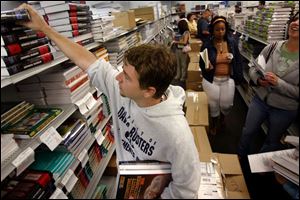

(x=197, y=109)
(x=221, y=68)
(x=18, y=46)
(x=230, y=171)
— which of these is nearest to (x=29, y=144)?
(x=18, y=46)

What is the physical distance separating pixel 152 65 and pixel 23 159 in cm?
71

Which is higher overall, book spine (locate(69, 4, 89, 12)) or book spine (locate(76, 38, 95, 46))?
book spine (locate(69, 4, 89, 12))

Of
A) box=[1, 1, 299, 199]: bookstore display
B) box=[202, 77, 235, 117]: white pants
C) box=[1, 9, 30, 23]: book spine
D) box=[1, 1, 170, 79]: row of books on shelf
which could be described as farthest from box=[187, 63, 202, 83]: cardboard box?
box=[1, 9, 30, 23]: book spine

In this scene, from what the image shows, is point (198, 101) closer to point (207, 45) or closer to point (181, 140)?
point (207, 45)

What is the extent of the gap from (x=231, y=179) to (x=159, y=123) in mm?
536

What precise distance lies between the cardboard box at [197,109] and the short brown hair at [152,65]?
140cm

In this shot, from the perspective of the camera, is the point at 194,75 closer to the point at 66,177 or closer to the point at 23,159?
the point at 66,177

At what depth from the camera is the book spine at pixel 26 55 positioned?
3.21 ft

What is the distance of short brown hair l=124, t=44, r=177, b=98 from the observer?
3.31 feet

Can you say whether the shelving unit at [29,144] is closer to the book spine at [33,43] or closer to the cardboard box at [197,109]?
the book spine at [33,43]

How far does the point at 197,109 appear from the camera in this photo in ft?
8.87

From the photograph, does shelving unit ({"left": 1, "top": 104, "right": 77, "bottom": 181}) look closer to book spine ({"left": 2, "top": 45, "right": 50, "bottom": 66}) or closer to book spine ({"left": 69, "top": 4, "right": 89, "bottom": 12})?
book spine ({"left": 2, "top": 45, "right": 50, "bottom": 66})

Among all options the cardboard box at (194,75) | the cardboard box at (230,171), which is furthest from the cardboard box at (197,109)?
the cardboard box at (194,75)

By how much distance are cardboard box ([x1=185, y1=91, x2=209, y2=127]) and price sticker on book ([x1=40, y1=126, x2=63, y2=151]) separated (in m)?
1.47
